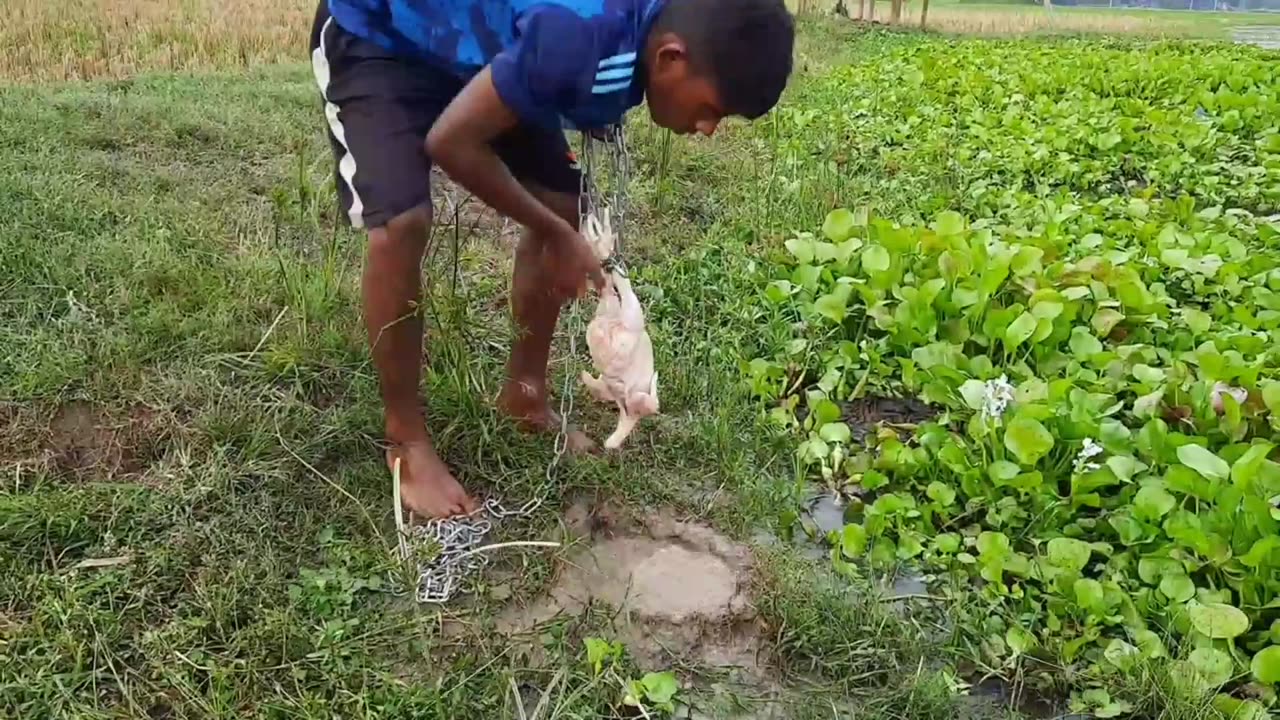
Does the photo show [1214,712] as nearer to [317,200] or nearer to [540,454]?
[540,454]

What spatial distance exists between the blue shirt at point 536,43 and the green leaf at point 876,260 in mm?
1234

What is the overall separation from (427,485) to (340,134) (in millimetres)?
676

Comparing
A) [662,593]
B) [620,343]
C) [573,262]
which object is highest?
[573,262]

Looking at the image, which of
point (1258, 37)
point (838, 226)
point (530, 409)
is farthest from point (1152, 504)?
point (1258, 37)

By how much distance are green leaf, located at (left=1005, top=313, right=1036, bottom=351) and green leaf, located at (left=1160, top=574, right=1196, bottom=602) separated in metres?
0.84

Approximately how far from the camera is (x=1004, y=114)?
5738mm

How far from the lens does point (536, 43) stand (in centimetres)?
154

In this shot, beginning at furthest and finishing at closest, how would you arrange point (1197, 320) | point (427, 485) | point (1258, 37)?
point (1258, 37), point (1197, 320), point (427, 485)

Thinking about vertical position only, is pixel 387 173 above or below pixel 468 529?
above

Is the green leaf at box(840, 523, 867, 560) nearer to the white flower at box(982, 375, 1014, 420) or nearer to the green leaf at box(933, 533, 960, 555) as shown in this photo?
the green leaf at box(933, 533, 960, 555)

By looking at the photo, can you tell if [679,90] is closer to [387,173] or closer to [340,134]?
[387,173]

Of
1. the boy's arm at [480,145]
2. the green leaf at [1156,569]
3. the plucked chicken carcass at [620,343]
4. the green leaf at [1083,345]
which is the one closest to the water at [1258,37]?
the green leaf at [1083,345]

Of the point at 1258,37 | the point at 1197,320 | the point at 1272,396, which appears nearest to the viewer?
the point at 1272,396

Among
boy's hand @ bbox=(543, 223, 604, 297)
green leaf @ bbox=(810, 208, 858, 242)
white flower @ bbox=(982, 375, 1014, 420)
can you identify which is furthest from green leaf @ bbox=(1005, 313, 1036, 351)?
boy's hand @ bbox=(543, 223, 604, 297)
